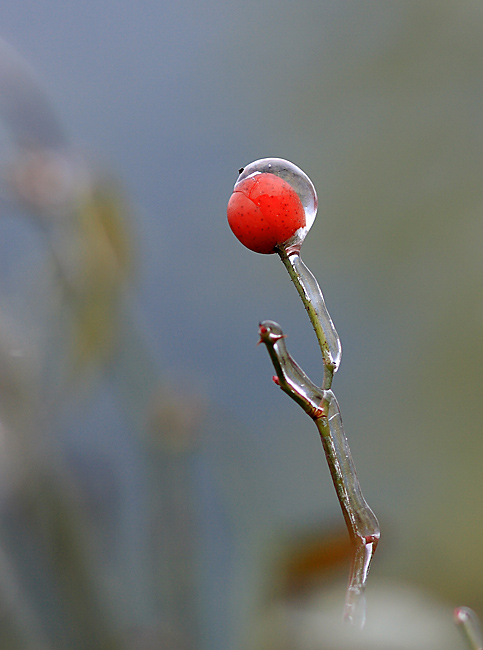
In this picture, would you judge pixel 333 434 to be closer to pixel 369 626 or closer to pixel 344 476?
pixel 344 476

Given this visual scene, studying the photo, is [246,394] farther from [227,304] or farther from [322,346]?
[322,346]

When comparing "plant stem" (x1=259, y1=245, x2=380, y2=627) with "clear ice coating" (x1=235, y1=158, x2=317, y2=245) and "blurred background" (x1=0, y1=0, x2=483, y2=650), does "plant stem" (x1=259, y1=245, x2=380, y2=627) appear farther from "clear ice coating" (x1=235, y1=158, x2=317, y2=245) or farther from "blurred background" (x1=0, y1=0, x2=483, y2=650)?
"blurred background" (x1=0, y1=0, x2=483, y2=650)

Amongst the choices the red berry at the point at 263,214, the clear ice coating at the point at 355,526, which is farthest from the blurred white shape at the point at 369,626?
the red berry at the point at 263,214

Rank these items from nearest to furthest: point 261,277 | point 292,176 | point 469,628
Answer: point 469,628
point 292,176
point 261,277

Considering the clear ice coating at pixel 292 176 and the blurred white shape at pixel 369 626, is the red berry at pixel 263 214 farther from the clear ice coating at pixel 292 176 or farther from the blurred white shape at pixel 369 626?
the blurred white shape at pixel 369 626

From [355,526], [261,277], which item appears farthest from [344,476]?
[261,277]

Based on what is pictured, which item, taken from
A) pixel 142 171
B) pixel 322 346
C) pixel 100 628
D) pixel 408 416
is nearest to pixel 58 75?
pixel 142 171

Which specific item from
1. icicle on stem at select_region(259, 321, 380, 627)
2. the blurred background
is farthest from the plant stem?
the blurred background
